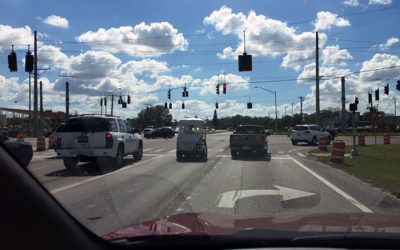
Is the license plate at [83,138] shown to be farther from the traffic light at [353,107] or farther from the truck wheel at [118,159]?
the traffic light at [353,107]

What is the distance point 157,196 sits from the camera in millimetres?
12641

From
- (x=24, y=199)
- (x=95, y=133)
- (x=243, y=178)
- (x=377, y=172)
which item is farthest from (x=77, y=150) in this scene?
(x=24, y=199)

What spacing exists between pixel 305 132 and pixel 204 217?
44.3m

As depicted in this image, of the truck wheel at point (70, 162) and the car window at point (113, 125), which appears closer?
the truck wheel at point (70, 162)

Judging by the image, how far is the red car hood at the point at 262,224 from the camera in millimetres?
4008

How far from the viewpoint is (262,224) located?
4.53m

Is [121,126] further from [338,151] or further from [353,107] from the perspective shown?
[353,107]

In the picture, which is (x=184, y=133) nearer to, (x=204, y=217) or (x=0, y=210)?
(x=204, y=217)

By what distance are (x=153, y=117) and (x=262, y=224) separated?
131004 millimetres

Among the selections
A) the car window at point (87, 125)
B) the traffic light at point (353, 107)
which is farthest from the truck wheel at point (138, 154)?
the traffic light at point (353, 107)

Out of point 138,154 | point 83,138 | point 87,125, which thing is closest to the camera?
point 83,138

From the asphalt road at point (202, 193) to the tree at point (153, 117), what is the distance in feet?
337

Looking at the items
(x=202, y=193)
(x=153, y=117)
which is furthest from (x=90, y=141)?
(x=153, y=117)

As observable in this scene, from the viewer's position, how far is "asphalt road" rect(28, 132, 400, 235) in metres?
10.5
